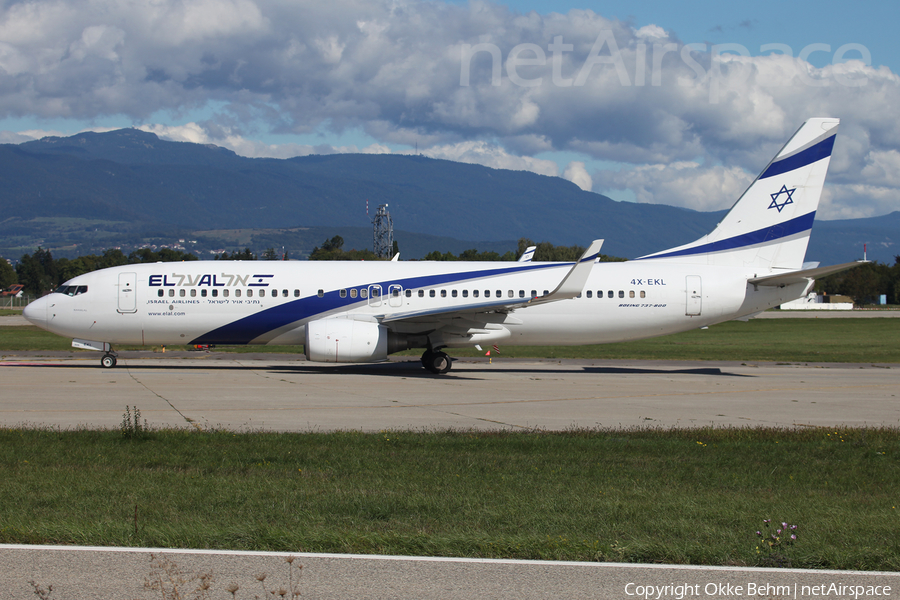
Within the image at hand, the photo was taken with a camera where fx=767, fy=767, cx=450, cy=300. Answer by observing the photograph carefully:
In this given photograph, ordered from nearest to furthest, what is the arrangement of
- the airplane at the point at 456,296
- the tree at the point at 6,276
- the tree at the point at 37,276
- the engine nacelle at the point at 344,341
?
1. the engine nacelle at the point at 344,341
2. the airplane at the point at 456,296
3. the tree at the point at 37,276
4. the tree at the point at 6,276

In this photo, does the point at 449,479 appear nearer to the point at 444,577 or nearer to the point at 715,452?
the point at 444,577

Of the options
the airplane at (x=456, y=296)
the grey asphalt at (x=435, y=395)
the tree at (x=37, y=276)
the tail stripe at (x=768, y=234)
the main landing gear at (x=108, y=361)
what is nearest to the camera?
the grey asphalt at (x=435, y=395)

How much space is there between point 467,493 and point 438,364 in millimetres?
17026

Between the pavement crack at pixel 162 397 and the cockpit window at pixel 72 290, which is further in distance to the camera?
the cockpit window at pixel 72 290

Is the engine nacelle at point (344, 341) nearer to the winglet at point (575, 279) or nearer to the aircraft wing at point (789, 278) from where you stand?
the winglet at point (575, 279)

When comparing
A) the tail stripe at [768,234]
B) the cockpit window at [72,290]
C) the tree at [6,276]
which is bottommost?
the cockpit window at [72,290]

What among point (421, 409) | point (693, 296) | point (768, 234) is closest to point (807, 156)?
point (768, 234)

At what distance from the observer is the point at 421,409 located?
1739 cm

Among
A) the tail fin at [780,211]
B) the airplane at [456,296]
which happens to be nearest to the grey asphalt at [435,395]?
the airplane at [456,296]

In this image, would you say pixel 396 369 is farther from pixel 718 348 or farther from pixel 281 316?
pixel 718 348

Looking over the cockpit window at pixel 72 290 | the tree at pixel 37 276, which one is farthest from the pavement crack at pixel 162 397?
the tree at pixel 37 276

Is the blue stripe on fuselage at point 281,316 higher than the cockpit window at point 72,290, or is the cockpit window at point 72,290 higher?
the cockpit window at point 72,290

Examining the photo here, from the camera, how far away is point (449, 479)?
9.73 m

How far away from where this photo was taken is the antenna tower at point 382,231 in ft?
544
